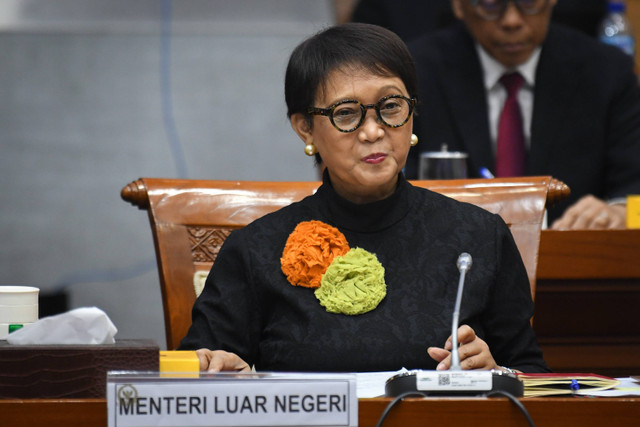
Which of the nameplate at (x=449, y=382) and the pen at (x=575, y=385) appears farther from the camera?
the pen at (x=575, y=385)

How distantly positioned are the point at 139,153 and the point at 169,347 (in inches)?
82.3

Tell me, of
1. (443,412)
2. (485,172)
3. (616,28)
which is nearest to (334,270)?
(443,412)

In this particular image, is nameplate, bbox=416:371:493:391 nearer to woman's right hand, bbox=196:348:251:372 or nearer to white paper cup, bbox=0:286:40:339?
woman's right hand, bbox=196:348:251:372

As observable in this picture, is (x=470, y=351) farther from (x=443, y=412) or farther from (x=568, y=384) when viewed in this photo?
(x=443, y=412)

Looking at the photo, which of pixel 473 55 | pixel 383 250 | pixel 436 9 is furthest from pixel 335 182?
A: pixel 436 9

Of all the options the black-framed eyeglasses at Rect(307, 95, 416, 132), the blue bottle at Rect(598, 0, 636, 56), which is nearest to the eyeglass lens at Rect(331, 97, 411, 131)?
the black-framed eyeglasses at Rect(307, 95, 416, 132)

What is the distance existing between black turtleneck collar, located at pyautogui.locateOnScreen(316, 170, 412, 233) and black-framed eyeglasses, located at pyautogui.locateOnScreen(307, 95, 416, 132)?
0.46ft

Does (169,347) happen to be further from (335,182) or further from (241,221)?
(335,182)

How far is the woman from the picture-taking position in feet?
5.18

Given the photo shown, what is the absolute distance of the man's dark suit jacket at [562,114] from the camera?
111 inches

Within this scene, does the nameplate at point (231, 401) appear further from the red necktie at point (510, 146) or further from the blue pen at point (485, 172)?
the red necktie at point (510, 146)

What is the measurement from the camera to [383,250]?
1.66 m

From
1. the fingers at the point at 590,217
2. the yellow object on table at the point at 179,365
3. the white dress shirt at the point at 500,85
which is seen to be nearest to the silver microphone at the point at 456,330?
the yellow object on table at the point at 179,365

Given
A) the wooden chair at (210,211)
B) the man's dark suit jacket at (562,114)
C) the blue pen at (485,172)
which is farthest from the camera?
the man's dark suit jacket at (562,114)
